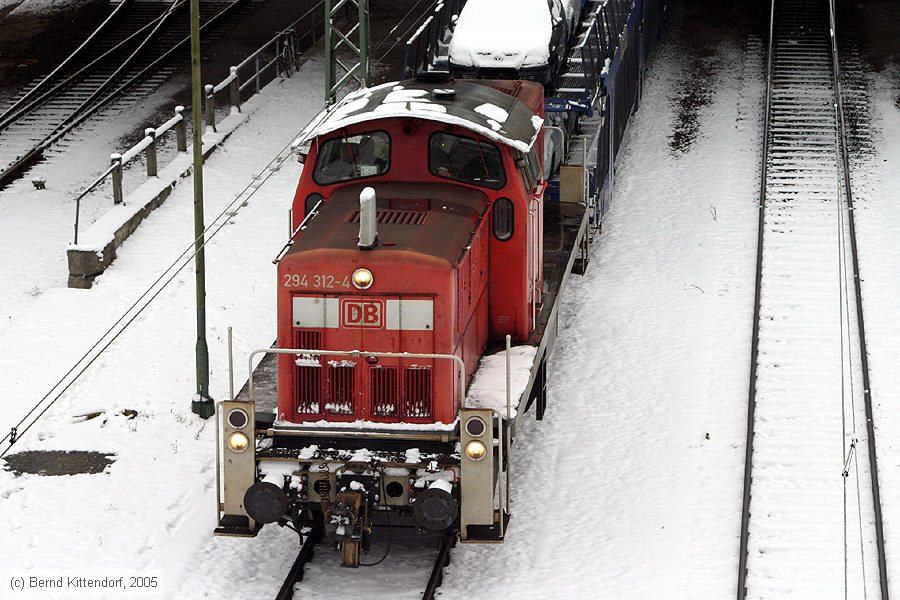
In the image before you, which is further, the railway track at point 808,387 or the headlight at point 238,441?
the railway track at point 808,387

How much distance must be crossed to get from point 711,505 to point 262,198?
10732mm

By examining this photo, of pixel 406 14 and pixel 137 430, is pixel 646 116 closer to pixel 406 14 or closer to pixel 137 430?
pixel 406 14

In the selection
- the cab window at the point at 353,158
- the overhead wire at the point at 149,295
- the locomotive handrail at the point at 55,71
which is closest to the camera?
the cab window at the point at 353,158

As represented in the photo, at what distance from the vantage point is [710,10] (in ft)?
106

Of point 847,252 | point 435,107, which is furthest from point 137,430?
point 847,252

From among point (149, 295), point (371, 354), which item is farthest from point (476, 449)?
point (149, 295)

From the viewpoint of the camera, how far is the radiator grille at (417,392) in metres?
12.5

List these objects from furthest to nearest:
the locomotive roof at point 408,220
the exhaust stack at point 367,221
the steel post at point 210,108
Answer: the steel post at point 210,108 → the locomotive roof at point 408,220 → the exhaust stack at point 367,221

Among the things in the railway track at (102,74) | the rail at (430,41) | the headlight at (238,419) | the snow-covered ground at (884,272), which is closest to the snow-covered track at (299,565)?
the headlight at (238,419)

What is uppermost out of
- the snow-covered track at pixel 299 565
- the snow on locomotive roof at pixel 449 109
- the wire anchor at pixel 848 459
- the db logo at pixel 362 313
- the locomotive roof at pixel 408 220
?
the snow on locomotive roof at pixel 449 109

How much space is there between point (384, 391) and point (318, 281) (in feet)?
3.71

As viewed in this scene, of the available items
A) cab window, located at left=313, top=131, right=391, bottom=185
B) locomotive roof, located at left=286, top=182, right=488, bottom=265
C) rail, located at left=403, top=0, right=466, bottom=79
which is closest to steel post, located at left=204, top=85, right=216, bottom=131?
rail, located at left=403, top=0, right=466, bottom=79

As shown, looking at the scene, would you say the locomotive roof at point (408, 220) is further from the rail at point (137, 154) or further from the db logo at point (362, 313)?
the rail at point (137, 154)

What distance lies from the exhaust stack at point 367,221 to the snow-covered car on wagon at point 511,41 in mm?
9185
